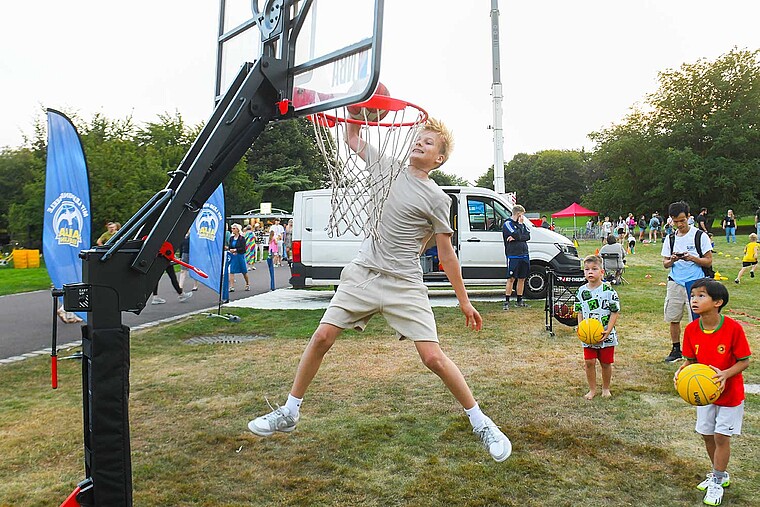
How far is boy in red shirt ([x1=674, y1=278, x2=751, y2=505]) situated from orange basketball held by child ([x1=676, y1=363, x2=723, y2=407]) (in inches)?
1.7

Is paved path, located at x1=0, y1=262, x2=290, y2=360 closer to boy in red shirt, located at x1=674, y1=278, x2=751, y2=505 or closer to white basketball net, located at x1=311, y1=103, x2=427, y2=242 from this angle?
white basketball net, located at x1=311, y1=103, x2=427, y2=242

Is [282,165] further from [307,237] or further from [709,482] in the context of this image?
[709,482]

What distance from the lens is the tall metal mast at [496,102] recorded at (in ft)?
71.2

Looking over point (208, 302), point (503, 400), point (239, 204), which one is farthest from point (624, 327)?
point (239, 204)

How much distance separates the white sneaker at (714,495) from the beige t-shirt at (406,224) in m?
2.09

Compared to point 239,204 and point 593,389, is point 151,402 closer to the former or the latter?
point 593,389

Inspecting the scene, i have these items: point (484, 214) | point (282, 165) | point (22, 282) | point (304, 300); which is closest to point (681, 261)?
point (484, 214)

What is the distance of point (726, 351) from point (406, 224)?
80.7 inches

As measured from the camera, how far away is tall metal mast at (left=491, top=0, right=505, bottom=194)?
71.2ft

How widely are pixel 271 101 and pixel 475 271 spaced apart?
10.6 meters

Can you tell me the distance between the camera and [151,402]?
5.79 metres

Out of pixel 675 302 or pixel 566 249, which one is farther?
pixel 566 249

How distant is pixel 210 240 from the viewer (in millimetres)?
11062

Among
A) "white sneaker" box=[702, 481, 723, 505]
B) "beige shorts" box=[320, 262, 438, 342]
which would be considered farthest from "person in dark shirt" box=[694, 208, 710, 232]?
"beige shorts" box=[320, 262, 438, 342]
